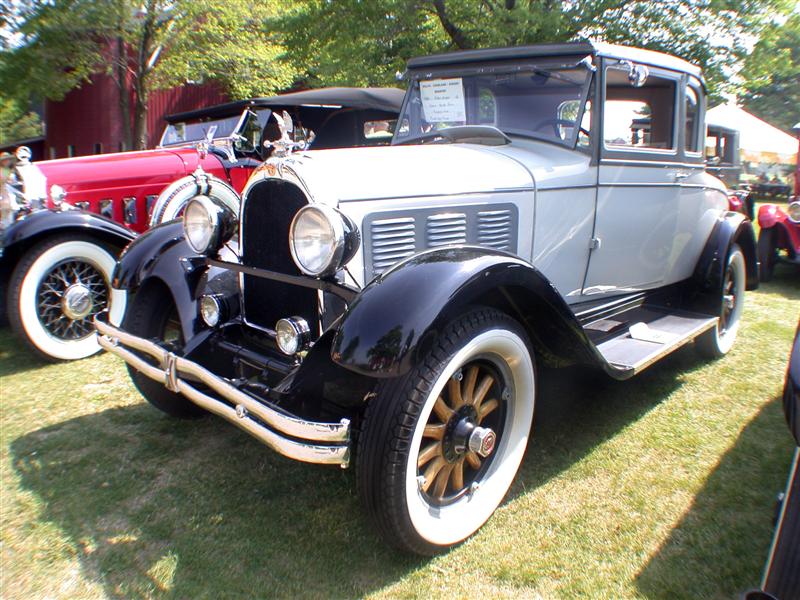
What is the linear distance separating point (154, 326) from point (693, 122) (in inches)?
135

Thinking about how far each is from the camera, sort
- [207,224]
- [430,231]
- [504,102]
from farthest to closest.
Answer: [504,102]
[207,224]
[430,231]

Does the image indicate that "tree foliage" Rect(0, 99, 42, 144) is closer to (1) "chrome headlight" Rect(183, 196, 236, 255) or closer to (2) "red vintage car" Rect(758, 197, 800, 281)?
(2) "red vintage car" Rect(758, 197, 800, 281)

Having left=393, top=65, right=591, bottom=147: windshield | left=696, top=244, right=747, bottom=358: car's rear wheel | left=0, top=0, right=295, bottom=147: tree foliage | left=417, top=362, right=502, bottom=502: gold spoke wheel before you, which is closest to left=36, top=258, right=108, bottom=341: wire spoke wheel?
left=393, top=65, right=591, bottom=147: windshield

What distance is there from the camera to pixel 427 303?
6.72 ft

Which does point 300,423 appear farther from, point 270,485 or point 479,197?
point 479,197

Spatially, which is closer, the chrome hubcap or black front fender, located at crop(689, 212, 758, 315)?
black front fender, located at crop(689, 212, 758, 315)

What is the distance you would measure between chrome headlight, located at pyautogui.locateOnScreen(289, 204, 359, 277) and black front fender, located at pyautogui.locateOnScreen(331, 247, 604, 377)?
0.58ft

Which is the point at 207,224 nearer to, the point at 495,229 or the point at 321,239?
the point at 321,239

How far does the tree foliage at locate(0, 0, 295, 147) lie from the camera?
51.2 ft

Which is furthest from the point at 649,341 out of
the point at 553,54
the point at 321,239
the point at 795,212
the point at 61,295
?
the point at 795,212

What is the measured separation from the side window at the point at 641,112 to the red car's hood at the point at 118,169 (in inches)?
158

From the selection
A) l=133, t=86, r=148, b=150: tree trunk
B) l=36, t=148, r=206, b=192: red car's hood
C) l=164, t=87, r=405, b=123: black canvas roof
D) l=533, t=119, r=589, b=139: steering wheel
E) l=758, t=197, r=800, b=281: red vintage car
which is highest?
l=133, t=86, r=148, b=150: tree trunk

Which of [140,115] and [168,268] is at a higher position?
[140,115]

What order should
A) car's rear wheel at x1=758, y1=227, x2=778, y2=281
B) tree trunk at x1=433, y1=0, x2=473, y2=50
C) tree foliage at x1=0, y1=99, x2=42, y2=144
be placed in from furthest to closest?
tree foliage at x1=0, y1=99, x2=42, y2=144
tree trunk at x1=433, y1=0, x2=473, y2=50
car's rear wheel at x1=758, y1=227, x2=778, y2=281
